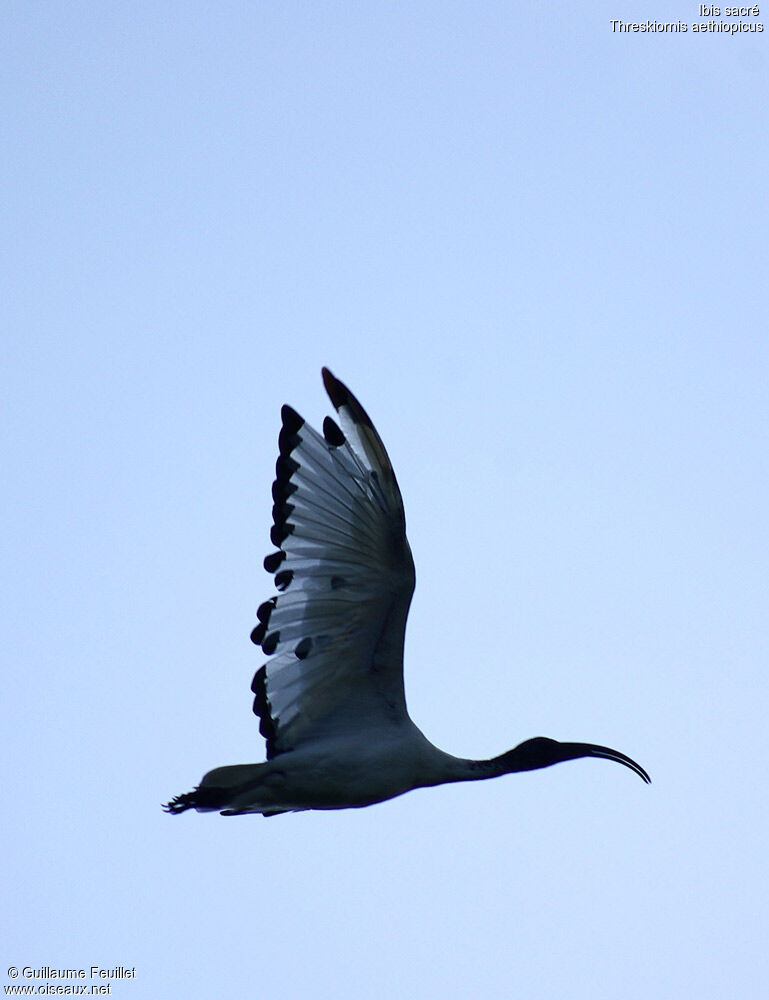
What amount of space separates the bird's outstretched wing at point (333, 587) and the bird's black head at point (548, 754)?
3.96 feet

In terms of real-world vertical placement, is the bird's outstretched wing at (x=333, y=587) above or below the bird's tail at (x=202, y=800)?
above

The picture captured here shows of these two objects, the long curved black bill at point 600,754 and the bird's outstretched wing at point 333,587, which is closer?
the bird's outstretched wing at point 333,587

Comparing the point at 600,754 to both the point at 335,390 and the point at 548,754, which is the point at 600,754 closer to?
the point at 548,754

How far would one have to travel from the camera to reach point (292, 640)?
8469 mm

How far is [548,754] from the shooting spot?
31.6 ft

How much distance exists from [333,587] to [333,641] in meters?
0.41

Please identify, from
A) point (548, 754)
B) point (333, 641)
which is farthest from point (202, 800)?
point (548, 754)

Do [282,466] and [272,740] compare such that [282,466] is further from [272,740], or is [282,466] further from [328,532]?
[272,740]

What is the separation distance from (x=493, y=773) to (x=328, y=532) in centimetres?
236

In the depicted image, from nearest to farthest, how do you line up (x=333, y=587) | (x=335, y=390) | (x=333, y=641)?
(x=335, y=390)
(x=333, y=587)
(x=333, y=641)

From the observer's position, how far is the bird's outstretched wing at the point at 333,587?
8.11m

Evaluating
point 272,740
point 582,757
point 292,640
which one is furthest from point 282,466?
point 582,757

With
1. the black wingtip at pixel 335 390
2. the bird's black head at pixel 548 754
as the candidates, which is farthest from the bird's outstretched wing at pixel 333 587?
the bird's black head at pixel 548 754

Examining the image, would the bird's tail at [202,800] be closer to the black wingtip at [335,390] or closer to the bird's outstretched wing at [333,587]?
the bird's outstretched wing at [333,587]
